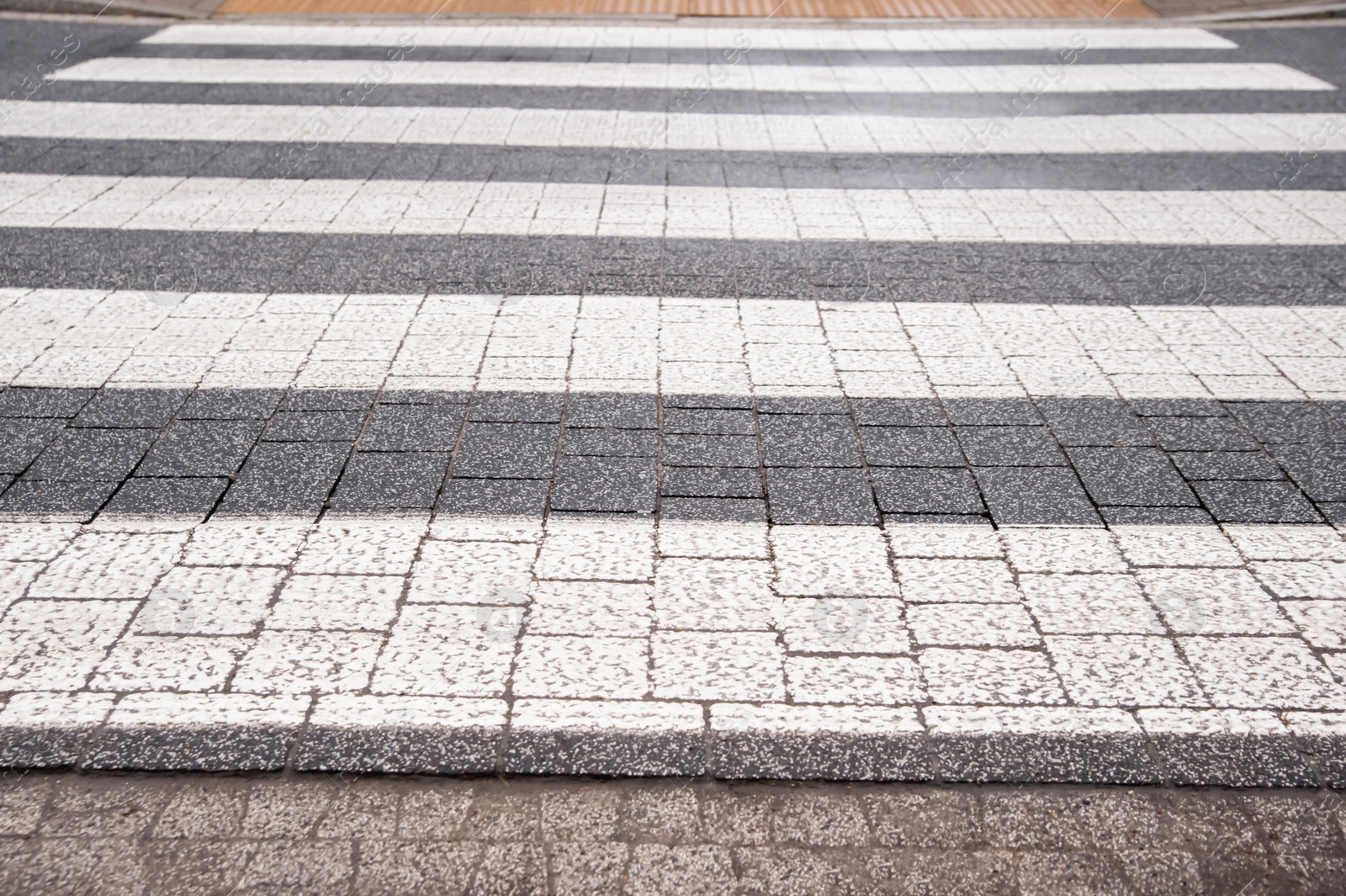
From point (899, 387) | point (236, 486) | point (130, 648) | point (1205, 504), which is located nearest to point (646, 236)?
point (899, 387)

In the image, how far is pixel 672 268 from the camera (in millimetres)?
5641

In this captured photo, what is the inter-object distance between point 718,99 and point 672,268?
3802 millimetres

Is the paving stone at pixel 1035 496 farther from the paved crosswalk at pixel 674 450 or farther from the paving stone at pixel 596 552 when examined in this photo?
the paving stone at pixel 596 552

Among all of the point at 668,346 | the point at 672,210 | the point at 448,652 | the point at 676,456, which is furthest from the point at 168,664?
the point at 672,210

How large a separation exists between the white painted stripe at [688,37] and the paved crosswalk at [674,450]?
330 cm

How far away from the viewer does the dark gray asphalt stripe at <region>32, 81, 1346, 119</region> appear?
336 inches

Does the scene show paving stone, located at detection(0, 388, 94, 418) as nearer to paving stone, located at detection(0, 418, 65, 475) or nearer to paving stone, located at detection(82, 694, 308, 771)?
paving stone, located at detection(0, 418, 65, 475)

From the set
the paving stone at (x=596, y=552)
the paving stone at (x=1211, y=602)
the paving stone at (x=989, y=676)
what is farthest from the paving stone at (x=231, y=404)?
the paving stone at (x=1211, y=602)

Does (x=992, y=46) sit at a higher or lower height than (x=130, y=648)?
higher

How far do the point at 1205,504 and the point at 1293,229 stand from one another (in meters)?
3.46

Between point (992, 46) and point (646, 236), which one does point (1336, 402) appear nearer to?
point (646, 236)

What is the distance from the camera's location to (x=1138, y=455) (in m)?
4.03

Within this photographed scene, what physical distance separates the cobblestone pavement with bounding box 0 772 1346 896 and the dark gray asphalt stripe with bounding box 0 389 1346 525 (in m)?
1.22

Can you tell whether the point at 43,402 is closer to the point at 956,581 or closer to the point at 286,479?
the point at 286,479
